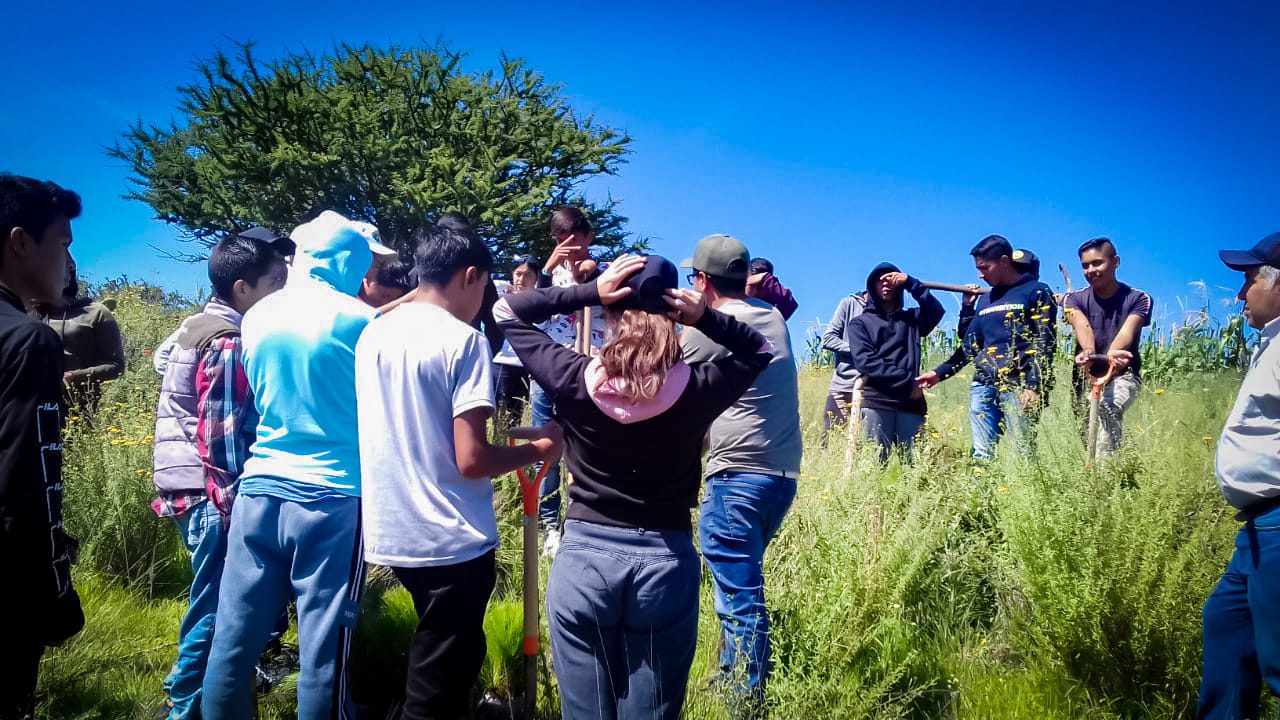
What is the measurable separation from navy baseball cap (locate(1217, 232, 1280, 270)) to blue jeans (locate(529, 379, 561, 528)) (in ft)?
11.6

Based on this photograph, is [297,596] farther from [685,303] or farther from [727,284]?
[727,284]

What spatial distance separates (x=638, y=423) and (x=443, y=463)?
68cm

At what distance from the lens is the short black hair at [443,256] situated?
8.45 ft

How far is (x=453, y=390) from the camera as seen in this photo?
8.11ft

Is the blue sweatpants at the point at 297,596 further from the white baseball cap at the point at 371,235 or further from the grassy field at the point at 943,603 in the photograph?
the white baseball cap at the point at 371,235

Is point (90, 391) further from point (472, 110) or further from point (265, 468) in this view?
point (472, 110)

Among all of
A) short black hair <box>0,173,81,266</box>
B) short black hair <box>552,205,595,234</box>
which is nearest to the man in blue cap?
short black hair <box>552,205,595,234</box>

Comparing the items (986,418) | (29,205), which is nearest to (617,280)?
(29,205)

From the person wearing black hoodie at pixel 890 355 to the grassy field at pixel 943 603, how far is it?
39.9 inches

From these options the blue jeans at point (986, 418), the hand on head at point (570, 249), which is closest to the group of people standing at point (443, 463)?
the hand on head at point (570, 249)

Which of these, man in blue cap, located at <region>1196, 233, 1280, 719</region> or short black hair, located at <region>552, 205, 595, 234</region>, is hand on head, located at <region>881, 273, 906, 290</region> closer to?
short black hair, located at <region>552, 205, 595, 234</region>

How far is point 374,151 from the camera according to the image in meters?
21.0

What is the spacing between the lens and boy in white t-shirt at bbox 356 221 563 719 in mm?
2469

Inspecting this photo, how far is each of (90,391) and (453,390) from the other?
14.8 ft
